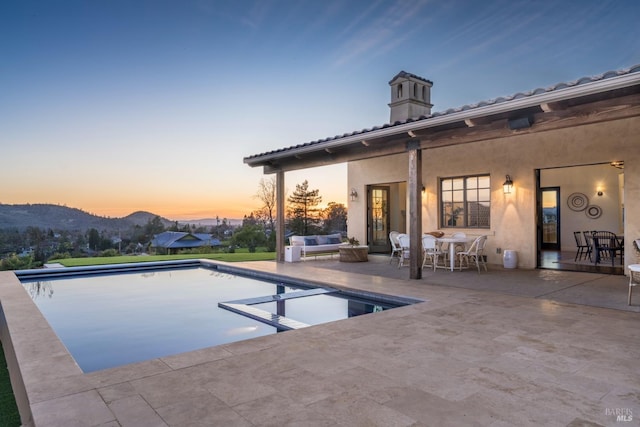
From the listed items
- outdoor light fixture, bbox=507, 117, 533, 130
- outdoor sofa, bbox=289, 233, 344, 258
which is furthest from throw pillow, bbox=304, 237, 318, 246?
outdoor light fixture, bbox=507, 117, 533, 130

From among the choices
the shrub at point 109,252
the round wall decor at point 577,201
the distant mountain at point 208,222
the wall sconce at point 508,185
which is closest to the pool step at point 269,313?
the wall sconce at point 508,185

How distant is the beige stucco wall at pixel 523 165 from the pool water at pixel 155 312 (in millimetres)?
4909

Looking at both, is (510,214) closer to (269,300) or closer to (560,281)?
(560,281)

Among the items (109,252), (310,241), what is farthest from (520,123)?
(109,252)

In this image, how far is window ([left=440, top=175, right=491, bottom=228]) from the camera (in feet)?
32.5

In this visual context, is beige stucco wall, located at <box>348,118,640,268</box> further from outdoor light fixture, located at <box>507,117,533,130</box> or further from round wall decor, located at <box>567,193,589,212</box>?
round wall decor, located at <box>567,193,589,212</box>

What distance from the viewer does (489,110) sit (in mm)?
5543

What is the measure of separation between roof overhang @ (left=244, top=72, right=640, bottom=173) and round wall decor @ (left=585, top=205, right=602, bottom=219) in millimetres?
9104

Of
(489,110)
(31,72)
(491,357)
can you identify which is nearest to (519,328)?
(491,357)

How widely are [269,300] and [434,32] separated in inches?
354

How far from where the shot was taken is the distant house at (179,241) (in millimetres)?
15734

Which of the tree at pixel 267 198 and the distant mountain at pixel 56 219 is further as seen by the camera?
the tree at pixel 267 198

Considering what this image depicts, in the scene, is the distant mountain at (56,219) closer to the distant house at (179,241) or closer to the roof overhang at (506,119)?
the distant house at (179,241)

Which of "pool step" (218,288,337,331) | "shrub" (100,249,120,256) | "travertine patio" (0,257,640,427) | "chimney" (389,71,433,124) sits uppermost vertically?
"chimney" (389,71,433,124)
